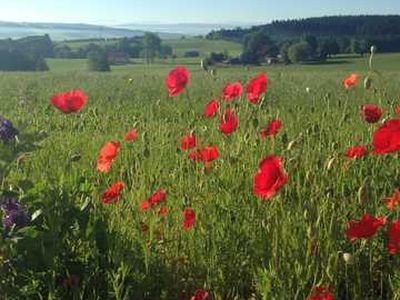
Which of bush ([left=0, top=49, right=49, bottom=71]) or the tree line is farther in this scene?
bush ([left=0, top=49, right=49, bottom=71])

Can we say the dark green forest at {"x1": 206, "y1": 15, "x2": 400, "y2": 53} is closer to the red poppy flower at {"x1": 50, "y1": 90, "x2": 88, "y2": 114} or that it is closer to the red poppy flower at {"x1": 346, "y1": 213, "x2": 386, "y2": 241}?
the red poppy flower at {"x1": 50, "y1": 90, "x2": 88, "y2": 114}

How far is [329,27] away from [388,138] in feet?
194

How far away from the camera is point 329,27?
58.9 metres

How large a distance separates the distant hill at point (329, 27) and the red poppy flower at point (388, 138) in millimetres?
48152

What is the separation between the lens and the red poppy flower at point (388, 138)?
5.97 ft

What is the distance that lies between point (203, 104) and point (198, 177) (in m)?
6.19

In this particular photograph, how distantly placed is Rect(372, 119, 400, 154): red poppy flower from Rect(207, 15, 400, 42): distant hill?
48.2 m

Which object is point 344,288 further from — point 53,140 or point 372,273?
point 53,140

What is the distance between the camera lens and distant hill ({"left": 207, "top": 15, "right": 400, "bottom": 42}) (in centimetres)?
4983

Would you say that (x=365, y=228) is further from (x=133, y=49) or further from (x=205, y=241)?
(x=133, y=49)

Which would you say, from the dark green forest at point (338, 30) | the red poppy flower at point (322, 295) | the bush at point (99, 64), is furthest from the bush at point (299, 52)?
the red poppy flower at point (322, 295)

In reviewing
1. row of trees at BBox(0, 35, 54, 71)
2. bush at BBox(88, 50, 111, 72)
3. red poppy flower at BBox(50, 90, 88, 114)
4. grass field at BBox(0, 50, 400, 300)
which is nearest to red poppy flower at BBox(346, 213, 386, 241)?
grass field at BBox(0, 50, 400, 300)

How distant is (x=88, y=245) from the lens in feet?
6.93

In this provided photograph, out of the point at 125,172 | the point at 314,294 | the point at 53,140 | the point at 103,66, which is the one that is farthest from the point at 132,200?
the point at 103,66
